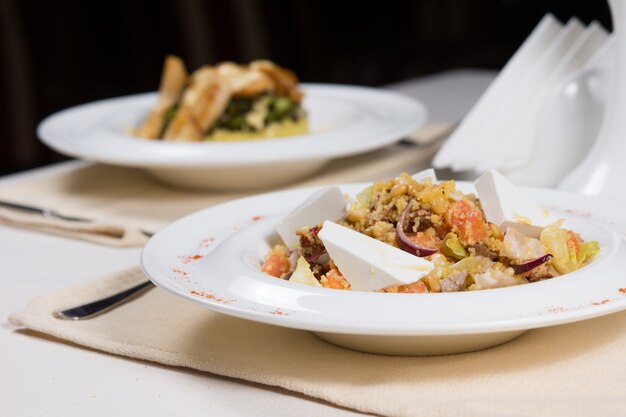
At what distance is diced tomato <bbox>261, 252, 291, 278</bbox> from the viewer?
986mm

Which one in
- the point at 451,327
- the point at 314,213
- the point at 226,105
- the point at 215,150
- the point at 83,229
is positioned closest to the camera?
the point at 451,327

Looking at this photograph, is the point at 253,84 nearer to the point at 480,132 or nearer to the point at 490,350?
the point at 480,132

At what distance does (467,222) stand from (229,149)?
27.6 inches

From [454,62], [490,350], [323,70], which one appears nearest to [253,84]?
[490,350]

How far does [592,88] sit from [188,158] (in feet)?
2.23

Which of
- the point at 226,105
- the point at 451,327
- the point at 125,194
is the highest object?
the point at 451,327

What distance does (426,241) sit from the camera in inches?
37.2

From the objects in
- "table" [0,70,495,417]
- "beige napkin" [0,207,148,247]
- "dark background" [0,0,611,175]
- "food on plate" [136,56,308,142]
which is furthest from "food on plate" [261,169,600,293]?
"dark background" [0,0,611,175]

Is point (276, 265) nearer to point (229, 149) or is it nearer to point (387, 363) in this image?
point (387, 363)

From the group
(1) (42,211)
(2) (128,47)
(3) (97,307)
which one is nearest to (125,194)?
(1) (42,211)

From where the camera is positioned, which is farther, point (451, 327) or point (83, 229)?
point (83, 229)

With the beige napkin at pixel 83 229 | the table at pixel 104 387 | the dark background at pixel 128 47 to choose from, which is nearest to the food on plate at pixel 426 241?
the table at pixel 104 387

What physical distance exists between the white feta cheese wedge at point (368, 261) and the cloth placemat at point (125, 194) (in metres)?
0.53

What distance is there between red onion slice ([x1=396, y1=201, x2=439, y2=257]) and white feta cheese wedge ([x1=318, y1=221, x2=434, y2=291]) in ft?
0.13
